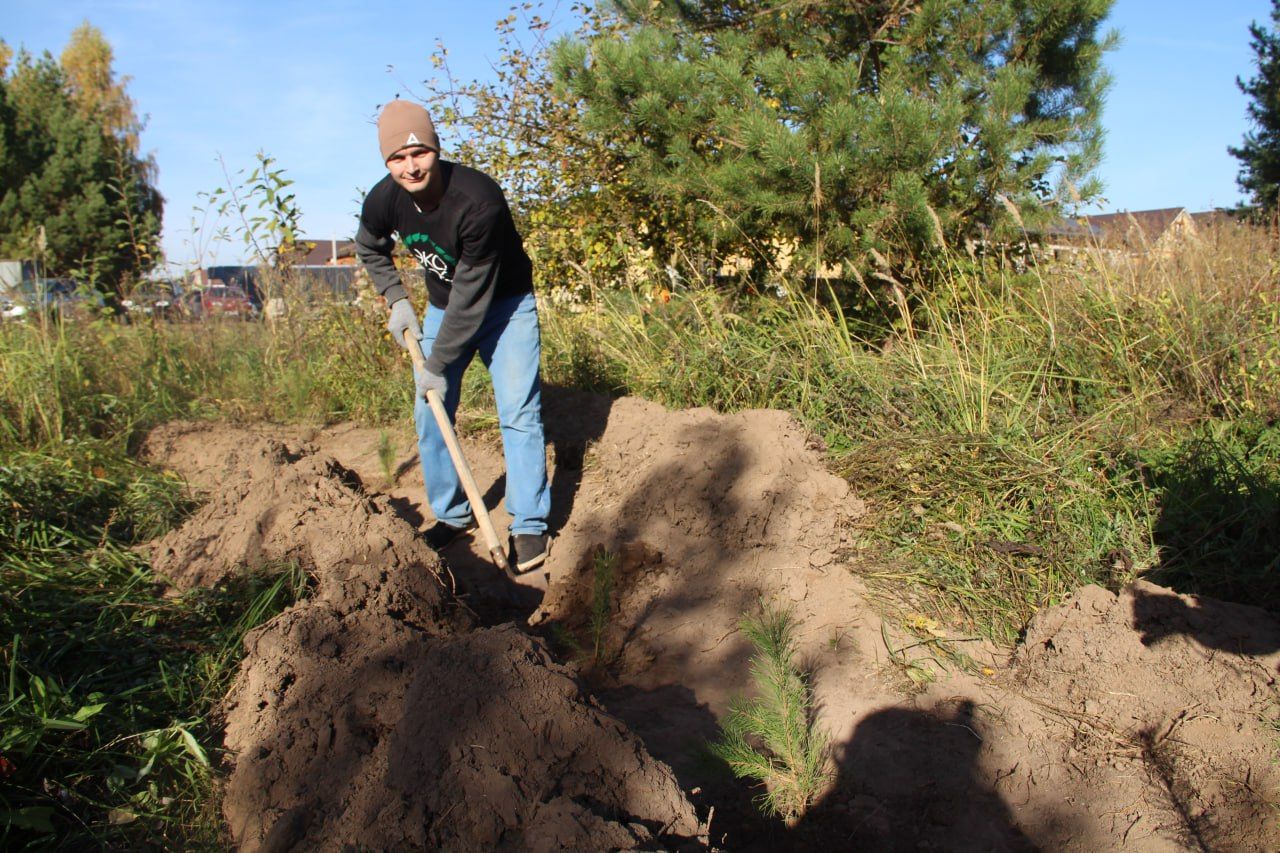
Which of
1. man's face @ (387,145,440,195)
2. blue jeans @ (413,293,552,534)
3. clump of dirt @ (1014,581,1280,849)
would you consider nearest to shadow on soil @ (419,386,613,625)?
blue jeans @ (413,293,552,534)

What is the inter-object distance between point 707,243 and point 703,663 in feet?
12.4

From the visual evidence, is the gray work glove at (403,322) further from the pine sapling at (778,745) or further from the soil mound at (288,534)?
the pine sapling at (778,745)

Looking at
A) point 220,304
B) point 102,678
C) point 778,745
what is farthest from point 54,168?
point 778,745

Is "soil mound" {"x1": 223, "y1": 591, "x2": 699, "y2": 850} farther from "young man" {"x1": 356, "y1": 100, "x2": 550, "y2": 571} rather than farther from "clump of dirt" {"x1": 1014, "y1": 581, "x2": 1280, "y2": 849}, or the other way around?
"young man" {"x1": 356, "y1": 100, "x2": 550, "y2": 571}

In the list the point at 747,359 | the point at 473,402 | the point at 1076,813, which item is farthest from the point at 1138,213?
the point at 1076,813

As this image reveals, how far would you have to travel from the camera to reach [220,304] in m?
8.25

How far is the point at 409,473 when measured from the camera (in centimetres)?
577

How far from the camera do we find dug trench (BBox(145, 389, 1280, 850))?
2166 millimetres

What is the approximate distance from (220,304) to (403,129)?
5124 mm

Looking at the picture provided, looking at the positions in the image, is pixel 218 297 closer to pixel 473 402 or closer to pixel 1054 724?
pixel 473 402

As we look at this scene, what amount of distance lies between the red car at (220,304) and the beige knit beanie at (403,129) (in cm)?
451

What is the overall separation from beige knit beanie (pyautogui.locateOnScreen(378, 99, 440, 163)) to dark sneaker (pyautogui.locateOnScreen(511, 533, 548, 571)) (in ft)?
6.00

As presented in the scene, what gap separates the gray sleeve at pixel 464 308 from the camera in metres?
4.14

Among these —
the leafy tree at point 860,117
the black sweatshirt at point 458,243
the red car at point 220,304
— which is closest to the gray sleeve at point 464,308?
the black sweatshirt at point 458,243
